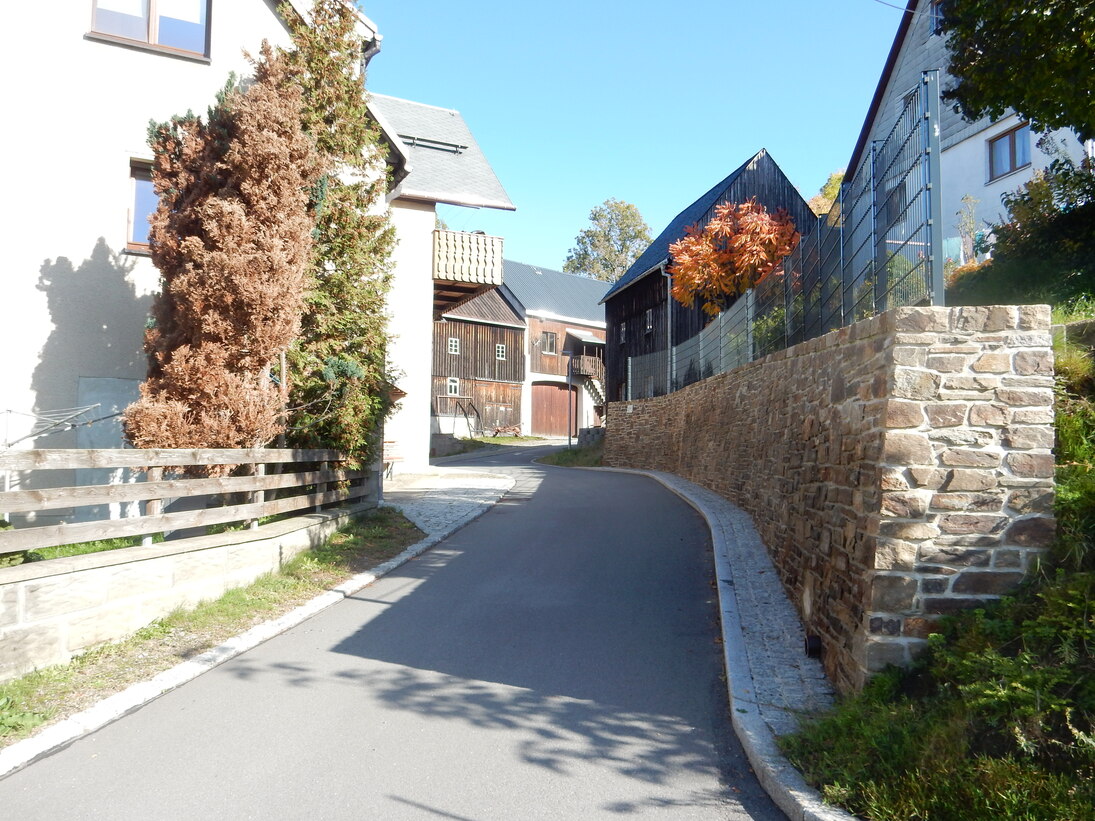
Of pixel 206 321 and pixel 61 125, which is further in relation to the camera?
pixel 61 125

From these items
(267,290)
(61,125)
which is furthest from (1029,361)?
(61,125)

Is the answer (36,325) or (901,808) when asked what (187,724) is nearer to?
(901,808)

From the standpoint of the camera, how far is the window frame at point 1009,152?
775 inches

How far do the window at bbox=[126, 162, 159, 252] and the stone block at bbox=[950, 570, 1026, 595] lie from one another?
10384 millimetres

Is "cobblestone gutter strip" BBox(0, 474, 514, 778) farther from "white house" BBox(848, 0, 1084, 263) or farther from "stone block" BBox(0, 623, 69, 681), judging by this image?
"white house" BBox(848, 0, 1084, 263)

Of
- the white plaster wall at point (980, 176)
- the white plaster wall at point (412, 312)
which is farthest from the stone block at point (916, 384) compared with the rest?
the white plaster wall at point (980, 176)

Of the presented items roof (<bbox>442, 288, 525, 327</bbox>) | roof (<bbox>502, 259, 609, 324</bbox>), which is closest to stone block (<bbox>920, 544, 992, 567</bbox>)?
roof (<bbox>442, 288, 525, 327</bbox>)

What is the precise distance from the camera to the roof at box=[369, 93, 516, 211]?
18438 millimetres

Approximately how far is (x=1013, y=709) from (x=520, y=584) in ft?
17.9

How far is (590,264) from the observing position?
204 feet

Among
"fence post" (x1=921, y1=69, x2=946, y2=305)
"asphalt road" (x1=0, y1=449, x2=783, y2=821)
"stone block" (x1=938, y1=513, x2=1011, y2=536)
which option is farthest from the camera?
"fence post" (x1=921, y1=69, x2=946, y2=305)

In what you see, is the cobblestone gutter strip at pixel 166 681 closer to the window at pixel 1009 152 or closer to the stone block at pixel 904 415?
the stone block at pixel 904 415

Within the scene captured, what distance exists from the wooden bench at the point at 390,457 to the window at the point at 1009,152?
54.2 feet

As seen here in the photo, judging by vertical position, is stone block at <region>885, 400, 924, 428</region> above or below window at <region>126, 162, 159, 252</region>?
below
